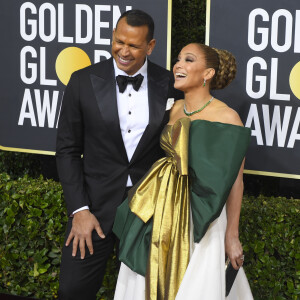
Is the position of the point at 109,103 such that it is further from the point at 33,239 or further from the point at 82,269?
the point at 33,239

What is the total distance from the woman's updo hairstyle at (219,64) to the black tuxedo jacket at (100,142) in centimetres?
32

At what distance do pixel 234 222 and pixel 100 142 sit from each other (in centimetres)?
80

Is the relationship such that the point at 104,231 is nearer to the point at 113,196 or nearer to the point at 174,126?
the point at 113,196

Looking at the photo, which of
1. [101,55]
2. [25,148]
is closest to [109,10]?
[101,55]

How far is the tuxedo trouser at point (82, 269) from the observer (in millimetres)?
3553

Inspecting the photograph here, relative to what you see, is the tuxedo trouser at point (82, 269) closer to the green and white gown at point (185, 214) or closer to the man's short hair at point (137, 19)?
the green and white gown at point (185, 214)

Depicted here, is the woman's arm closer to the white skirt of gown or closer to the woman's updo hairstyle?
the white skirt of gown

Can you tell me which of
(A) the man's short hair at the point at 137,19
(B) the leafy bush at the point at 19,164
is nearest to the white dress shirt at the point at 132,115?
(A) the man's short hair at the point at 137,19

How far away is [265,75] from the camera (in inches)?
165

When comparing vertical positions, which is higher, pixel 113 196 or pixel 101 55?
pixel 101 55

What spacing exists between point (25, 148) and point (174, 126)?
185 cm

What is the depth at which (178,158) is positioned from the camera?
10.3 feet

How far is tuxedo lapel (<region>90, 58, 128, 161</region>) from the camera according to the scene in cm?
344

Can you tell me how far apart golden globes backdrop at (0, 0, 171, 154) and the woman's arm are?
4.52 ft
